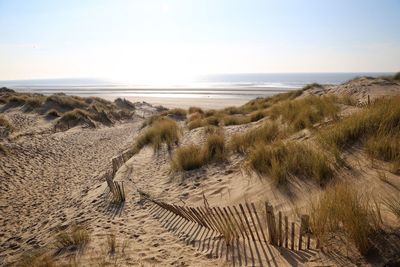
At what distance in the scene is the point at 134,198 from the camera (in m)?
6.38

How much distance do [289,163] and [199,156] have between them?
284 cm

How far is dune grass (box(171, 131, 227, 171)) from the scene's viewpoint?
736 centimetres

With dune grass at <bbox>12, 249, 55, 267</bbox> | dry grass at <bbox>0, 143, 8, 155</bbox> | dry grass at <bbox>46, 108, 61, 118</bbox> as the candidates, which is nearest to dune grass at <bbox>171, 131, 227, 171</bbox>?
dune grass at <bbox>12, 249, 55, 267</bbox>

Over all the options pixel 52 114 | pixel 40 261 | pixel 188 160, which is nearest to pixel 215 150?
pixel 188 160

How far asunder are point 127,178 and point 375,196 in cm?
598

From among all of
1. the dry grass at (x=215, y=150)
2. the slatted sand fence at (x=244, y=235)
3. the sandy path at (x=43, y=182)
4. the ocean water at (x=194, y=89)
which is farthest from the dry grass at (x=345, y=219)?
the ocean water at (x=194, y=89)

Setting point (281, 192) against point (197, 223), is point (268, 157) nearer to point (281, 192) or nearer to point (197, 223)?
point (281, 192)

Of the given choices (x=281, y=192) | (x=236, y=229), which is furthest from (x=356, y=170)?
(x=236, y=229)

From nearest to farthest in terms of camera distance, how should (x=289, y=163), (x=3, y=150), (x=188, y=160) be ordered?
(x=289, y=163)
(x=188, y=160)
(x=3, y=150)

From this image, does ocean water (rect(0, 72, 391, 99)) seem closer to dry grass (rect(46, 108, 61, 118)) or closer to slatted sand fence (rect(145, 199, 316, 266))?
dry grass (rect(46, 108, 61, 118))

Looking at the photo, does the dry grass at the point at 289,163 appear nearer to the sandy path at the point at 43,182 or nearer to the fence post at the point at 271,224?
the fence post at the point at 271,224

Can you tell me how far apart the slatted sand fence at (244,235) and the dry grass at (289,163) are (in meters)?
→ 0.98

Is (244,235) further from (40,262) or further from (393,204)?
(40,262)

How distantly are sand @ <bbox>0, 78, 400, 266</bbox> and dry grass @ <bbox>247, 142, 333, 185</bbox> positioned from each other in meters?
0.21
